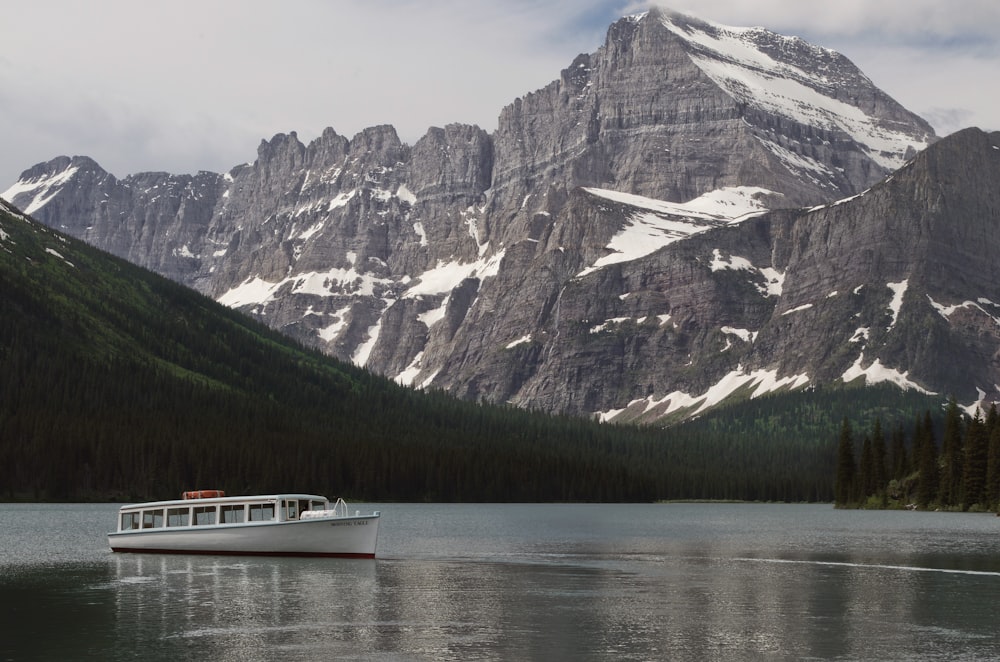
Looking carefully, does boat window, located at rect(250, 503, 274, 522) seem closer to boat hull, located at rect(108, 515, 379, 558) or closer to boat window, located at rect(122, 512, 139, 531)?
boat hull, located at rect(108, 515, 379, 558)

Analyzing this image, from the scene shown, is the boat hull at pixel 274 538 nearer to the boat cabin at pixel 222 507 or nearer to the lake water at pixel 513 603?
the boat cabin at pixel 222 507

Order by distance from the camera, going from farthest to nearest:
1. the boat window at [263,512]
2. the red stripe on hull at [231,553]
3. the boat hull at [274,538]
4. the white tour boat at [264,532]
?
the boat window at [263,512], the red stripe on hull at [231,553], the white tour boat at [264,532], the boat hull at [274,538]

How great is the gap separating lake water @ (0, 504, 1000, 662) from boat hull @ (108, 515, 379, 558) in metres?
1.59

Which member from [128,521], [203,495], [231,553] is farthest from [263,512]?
[128,521]

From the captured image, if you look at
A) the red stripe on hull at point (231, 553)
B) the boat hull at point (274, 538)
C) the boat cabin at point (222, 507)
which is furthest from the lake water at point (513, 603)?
the boat cabin at point (222, 507)

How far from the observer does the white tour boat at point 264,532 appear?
115m

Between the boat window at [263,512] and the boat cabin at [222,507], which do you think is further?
the boat window at [263,512]

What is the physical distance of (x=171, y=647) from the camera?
64625 mm

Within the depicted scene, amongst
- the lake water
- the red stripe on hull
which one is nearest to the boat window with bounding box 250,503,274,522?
the red stripe on hull

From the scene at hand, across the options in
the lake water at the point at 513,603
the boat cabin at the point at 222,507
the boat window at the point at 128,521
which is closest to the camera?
the lake water at the point at 513,603

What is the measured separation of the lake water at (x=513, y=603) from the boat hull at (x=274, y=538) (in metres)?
1.59

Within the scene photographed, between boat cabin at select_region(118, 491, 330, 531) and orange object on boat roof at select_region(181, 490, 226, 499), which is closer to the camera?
boat cabin at select_region(118, 491, 330, 531)

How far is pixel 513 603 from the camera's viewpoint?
8200 centimetres

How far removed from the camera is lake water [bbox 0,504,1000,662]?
6456 cm
